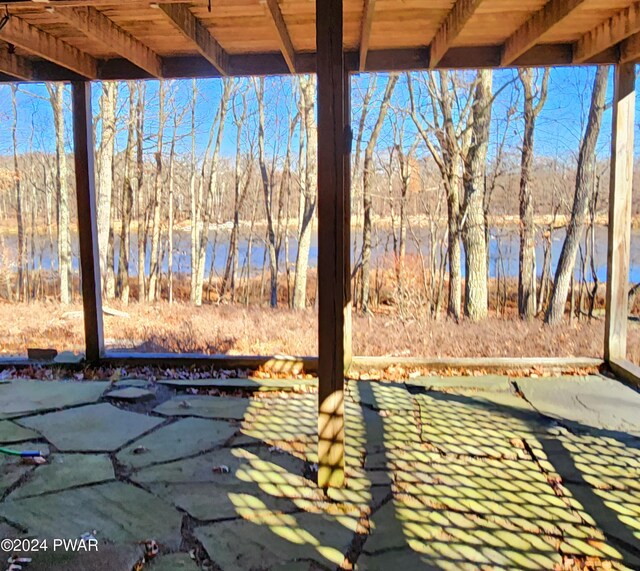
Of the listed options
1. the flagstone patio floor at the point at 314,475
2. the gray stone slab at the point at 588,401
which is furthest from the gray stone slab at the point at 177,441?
the gray stone slab at the point at 588,401

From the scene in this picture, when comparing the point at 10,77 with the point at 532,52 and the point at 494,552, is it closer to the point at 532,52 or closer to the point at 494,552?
the point at 532,52

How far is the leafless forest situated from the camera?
678 centimetres

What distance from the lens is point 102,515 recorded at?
2.21 metres

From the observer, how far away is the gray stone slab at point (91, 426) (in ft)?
9.68

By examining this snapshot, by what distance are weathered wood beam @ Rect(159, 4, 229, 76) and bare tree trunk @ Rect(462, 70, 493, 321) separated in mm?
4642

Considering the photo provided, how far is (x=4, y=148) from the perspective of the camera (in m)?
11.6

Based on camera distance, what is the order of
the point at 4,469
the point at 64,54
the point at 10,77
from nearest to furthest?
the point at 4,469
the point at 64,54
the point at 10,77

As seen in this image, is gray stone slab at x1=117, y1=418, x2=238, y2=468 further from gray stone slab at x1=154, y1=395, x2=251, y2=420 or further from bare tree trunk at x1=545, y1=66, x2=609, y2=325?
bare tree trunk at x1=545, y1=66, x2=609, y2=325

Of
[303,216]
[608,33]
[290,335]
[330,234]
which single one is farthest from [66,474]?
[303,216]

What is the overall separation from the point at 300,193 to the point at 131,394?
24.6ft

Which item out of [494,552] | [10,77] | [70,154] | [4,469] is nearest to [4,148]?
[70,154]

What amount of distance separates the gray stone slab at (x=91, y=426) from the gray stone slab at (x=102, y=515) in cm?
52

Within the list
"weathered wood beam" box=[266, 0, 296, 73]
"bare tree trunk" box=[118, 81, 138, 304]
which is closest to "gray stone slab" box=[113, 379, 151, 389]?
"weathered wood beam" box=[266, 0, 296, 73]

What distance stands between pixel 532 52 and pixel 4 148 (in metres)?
11.5
